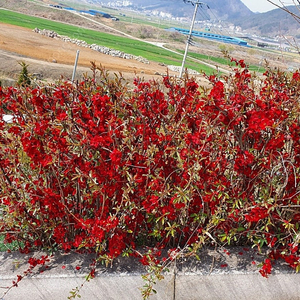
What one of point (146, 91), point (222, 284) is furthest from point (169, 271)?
point (146, 91)

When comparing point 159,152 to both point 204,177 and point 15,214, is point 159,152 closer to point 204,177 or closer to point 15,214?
point 204,177

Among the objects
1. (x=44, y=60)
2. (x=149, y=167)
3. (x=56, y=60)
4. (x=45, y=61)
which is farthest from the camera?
(x=56, y=60)

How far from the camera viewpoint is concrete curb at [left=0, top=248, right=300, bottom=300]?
76.9 inches

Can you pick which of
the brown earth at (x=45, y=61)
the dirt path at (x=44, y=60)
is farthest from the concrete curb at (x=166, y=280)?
the dirt path at (x=44, y=60)

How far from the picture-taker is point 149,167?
6.28 feet

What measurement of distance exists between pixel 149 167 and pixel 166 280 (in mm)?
652

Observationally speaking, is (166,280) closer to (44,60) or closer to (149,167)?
(149,167)

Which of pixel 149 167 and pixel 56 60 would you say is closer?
pixel 149 167

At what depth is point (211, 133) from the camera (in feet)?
6.48

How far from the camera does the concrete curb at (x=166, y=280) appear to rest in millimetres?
1954

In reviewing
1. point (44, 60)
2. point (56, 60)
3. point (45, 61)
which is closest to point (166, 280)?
point (45, 61)

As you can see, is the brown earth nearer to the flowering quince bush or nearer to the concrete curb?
the flowering quince bush

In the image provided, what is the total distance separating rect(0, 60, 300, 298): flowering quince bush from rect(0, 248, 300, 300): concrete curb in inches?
3.1

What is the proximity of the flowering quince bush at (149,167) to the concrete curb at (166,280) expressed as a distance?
0.08 metres
